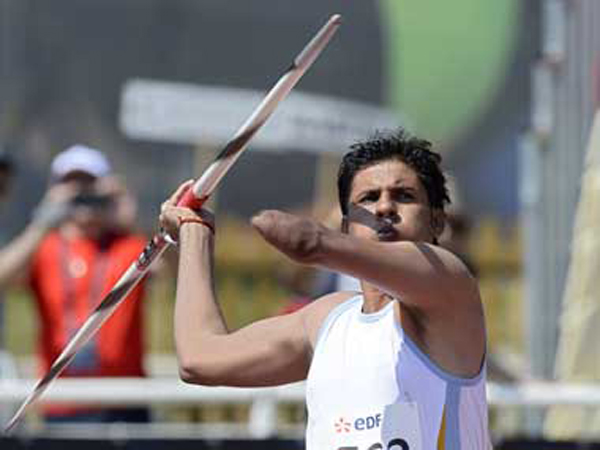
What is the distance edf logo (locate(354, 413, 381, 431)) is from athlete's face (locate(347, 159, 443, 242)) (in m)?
0.40

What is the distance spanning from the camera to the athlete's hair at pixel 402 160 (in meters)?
4.18

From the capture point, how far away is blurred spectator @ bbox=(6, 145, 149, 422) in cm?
764

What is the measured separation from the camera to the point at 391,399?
4.03m

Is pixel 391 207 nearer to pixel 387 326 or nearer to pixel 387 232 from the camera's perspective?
pixel 387 232

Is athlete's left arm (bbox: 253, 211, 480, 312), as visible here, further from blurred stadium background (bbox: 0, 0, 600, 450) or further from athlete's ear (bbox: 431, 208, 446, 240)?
blurred stadium background (bbox: 0, 0, 600, 450)

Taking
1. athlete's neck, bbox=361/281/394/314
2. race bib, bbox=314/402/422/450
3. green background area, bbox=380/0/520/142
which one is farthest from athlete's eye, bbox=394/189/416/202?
green background area, bbox=380/0/520/142

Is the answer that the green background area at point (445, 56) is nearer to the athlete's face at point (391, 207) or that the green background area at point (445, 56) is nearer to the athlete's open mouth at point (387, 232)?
the athlete's face at point (391, 207)

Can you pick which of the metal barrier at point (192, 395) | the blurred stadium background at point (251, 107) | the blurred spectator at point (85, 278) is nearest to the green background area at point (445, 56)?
the blurred stadium background at point (251, 107)

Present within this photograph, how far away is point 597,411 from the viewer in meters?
7.64

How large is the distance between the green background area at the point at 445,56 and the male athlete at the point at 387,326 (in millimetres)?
7071

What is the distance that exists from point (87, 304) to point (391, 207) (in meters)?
3.81

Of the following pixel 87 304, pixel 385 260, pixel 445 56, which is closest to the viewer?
pixel 385 260

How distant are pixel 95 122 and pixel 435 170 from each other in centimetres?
704

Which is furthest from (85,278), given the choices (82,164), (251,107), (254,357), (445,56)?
(445,56)
